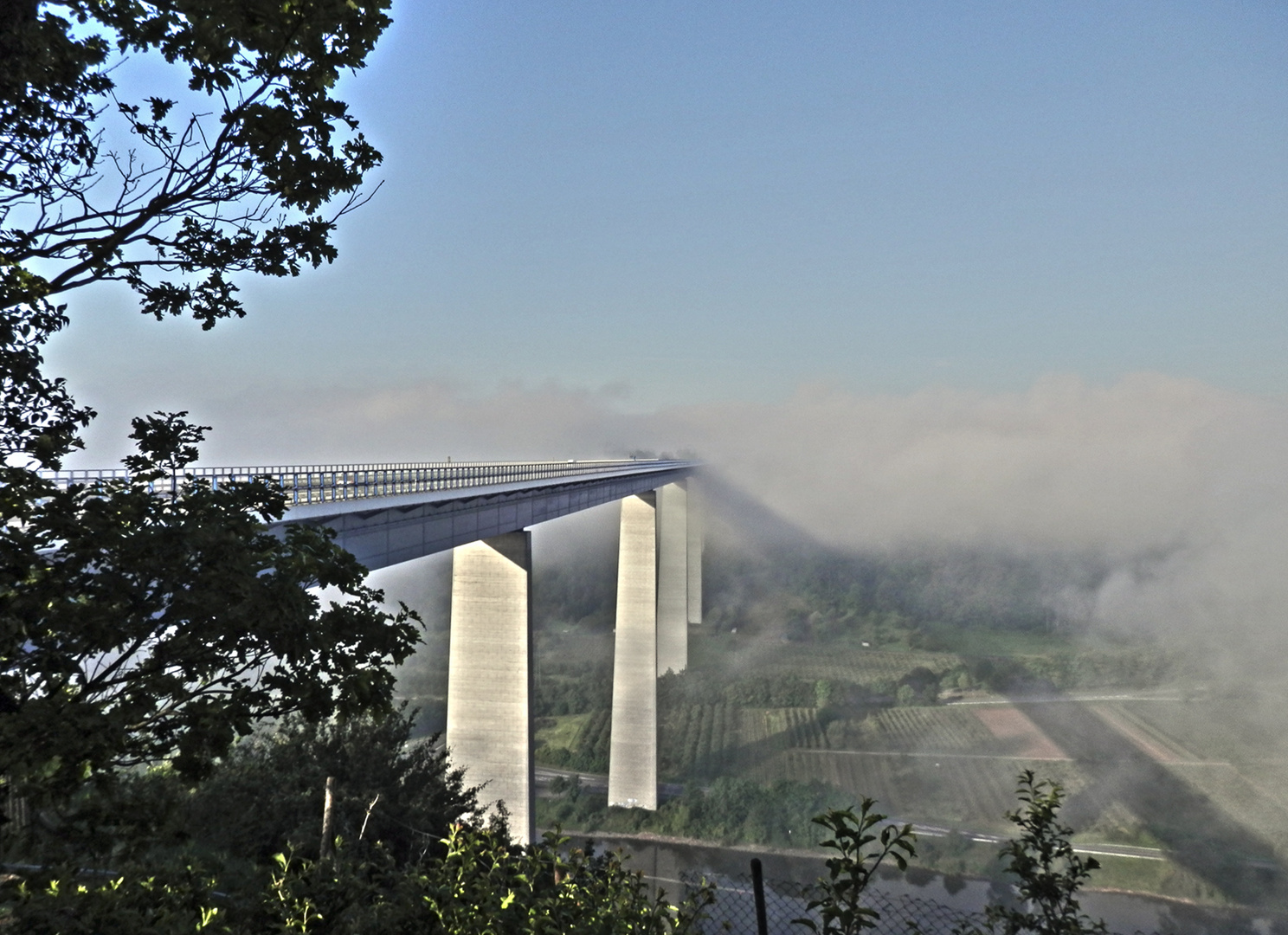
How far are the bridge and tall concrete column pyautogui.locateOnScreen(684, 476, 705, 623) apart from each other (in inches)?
1135

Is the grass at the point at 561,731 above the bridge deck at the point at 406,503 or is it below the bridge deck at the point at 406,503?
below

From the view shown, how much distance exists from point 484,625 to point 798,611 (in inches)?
2368

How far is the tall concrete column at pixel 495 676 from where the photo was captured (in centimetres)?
1991

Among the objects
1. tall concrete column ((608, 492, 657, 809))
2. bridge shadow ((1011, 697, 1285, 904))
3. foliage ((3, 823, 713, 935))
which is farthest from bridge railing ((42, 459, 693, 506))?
bridge shadow ((1011, 697, 1285, 904))

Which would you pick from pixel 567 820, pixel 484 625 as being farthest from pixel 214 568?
pixel 567 820

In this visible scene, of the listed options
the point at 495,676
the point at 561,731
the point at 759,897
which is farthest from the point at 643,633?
the point at 759,897

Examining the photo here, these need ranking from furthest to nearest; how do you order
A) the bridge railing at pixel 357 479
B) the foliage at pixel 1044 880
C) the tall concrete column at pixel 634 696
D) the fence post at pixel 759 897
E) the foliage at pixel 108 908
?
the tall concrete column at pixel 634 696
the bridge railing at pixel 357 479
the fence post at pixel 759 897
the foliage at pixel 1044 880
the foliage at pixel 108 908

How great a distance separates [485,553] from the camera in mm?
20609

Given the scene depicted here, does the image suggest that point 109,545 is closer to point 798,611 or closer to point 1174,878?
point 1174,878

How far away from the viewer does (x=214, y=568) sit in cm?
363

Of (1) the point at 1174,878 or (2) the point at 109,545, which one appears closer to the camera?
(2) the point at 109,545

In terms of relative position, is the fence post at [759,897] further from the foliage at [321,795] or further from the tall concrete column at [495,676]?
the tall concrete column at [495,676]

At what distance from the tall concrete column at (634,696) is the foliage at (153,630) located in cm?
3544

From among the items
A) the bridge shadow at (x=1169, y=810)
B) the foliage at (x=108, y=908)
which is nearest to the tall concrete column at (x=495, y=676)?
the foliage at (x=108, y=908)
